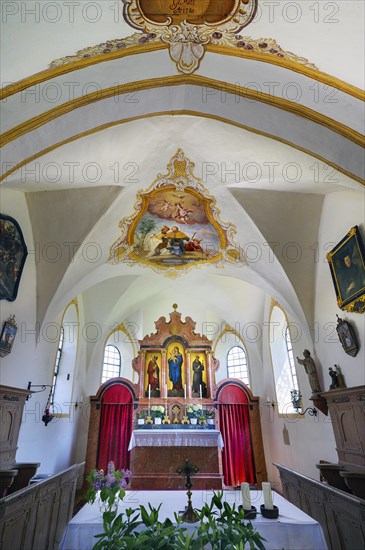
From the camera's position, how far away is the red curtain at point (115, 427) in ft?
37.1

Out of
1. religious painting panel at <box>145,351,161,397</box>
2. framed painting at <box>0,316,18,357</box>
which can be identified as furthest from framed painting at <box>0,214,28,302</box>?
religious painting panel at <box>145,351,161,397</box>

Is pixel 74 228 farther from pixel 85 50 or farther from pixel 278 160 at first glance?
pixel 278 160

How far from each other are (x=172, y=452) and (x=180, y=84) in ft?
31.4

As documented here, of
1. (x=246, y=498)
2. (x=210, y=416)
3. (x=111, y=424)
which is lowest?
(x=246, y=498)

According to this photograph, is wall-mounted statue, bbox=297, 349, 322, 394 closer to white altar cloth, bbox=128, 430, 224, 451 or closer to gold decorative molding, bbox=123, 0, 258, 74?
white altar cloth, bbox=128, 430, 224, 451

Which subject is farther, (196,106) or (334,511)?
(196,106)

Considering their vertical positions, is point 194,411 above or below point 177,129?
below

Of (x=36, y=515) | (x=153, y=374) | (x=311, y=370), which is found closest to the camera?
(x=36, y=515)

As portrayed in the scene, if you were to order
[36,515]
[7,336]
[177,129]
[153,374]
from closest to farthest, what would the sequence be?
Answer: [36,515], [177,129], [7,336], [153,374]

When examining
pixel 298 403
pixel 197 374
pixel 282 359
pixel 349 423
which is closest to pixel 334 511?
pixel 349 423

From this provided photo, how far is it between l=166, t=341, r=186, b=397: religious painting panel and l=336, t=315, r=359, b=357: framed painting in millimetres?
6429

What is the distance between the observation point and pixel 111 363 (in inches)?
519

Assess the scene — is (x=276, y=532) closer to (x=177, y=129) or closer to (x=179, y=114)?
(x=179, y=114)

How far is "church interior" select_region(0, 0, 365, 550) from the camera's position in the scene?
3.79 m
